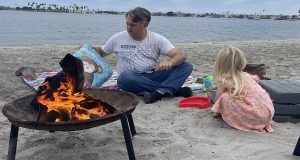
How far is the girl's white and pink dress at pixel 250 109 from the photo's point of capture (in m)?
4.34

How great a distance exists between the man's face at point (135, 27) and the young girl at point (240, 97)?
1.69m

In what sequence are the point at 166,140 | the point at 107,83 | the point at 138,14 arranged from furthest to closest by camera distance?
the point at 107,83 → the point at 138,14 → the point at 166,140

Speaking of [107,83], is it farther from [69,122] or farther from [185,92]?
[69,122]

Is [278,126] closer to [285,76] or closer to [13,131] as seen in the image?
[13,131]

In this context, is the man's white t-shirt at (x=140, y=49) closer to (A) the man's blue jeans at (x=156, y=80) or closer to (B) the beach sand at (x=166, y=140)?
(A) the man's blue jeans at (x=156, y=80)

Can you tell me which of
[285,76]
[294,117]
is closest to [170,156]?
[294,117]

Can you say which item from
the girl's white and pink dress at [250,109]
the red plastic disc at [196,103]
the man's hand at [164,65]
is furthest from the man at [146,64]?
the girl's white and pink dress at [250,109]

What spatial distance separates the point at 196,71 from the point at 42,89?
231 inches

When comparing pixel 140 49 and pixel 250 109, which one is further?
pixel 140 49

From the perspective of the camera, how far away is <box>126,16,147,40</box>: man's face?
5668 mm

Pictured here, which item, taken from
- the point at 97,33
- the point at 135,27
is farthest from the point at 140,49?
the point at 97,33

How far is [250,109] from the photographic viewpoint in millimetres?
4312

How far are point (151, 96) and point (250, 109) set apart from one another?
6.23ft

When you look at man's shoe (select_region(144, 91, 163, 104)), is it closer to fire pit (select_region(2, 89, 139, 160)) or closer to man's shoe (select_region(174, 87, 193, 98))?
man's shoe (select_region(174, 87, 193, 98))
